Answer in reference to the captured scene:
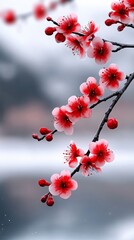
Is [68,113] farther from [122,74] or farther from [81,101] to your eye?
[122,74]

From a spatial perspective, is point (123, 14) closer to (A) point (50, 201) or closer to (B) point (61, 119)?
(B) point (61, 119)

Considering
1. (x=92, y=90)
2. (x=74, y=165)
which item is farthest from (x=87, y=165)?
(x=92, y=90)

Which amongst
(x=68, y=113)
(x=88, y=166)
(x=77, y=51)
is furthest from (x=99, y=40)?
(x=88, y=166)

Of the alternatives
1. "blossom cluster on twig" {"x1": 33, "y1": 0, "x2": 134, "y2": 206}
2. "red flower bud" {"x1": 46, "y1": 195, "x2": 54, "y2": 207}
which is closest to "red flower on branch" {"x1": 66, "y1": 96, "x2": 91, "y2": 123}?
"blossom cluster on twig" {"x1": 33, "y1": 0, "x2": 134, "y2": 206}

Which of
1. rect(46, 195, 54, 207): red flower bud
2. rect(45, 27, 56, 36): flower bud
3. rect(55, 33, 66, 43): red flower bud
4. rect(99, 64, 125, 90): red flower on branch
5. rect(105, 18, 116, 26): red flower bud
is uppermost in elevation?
rect(45, 27, 56, 36): flower bud

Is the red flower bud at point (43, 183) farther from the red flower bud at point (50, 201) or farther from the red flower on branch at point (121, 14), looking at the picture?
the red flower on branch at point (121, 14)

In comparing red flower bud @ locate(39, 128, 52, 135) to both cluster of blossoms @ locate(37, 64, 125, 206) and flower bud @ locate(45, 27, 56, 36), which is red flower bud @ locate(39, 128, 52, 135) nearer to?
cluster of blossoms @ locate(37, 64, 125, 206)

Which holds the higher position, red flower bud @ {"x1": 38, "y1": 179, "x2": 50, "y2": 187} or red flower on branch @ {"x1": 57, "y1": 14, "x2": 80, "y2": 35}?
red flower on branch @ {"x1": 57, "y1": 14, "x2": 80, "y2": 35}
